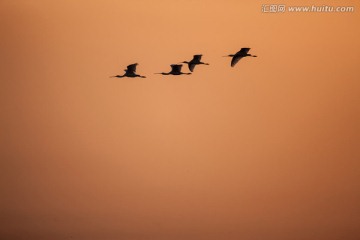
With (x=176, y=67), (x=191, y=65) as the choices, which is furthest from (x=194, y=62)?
(x=176, y=67)

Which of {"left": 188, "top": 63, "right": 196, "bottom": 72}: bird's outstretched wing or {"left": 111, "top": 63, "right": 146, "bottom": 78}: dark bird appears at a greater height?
{"left": 188, "top": 63, "right": 196, "bottom": 72}: bird's outstretched wing

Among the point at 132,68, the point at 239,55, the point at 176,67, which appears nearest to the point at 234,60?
the point at 239,55

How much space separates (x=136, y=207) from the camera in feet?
8.75

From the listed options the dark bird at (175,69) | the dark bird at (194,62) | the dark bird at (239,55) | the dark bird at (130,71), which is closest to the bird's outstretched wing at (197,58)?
the dark bird at (194,62)

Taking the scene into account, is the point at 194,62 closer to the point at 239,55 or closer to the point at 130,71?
the point at 239,55

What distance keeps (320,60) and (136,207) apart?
6.06 feet

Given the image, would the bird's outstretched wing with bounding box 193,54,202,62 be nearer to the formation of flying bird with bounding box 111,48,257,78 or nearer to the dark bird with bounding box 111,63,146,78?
the formation of flying bird with bounding box 111,48,257,78

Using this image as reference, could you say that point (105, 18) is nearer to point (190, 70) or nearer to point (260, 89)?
point (190, 70)

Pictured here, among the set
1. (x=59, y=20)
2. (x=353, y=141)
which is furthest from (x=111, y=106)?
(x=353, y=141)

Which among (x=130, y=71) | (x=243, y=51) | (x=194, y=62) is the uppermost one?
(x=243, y=51)

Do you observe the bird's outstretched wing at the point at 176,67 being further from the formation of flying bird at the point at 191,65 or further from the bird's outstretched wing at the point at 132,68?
the bird's outstretched wing at the point at 132,68

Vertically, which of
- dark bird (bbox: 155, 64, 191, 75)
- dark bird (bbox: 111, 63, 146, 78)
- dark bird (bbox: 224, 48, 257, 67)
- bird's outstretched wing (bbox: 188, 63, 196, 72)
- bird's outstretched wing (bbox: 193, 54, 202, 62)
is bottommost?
dark bird (bbox: 111, 63, 146, 78)

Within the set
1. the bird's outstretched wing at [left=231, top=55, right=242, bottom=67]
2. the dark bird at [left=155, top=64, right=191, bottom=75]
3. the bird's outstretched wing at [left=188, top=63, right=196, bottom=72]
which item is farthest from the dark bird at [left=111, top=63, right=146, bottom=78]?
the bird's outstretched wing at [left=231, top=55, right=242, bottom=67]

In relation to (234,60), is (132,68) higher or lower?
lower
